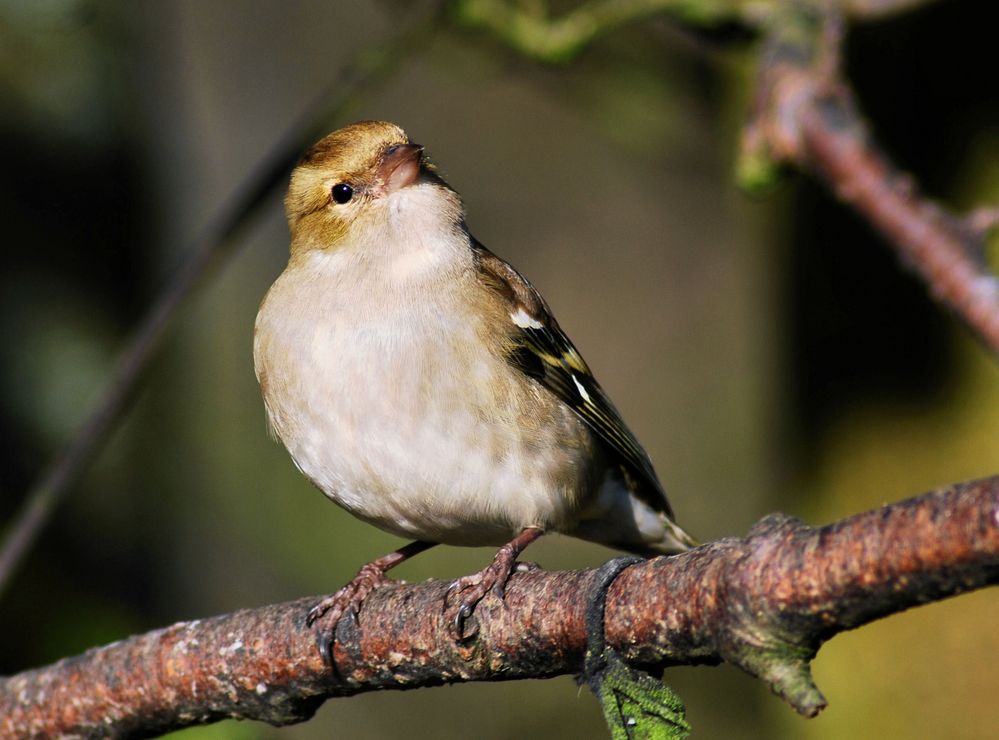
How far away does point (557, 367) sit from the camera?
11.9ft

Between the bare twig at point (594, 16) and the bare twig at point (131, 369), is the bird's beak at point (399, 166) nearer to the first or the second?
the bare twig at point (131, 369)

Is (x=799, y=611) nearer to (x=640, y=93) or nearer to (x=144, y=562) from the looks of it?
(x=640, y=93)

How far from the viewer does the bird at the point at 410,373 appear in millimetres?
3104

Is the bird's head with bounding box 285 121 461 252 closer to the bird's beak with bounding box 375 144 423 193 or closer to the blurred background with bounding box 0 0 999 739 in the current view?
the bird's beak with bounding box 375 144 423 193

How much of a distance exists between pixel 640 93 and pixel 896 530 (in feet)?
11.5

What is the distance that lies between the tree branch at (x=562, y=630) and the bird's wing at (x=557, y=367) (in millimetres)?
917

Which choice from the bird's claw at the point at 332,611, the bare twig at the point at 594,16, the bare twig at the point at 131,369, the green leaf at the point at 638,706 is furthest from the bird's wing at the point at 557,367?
the green leaf at the point at 638,706

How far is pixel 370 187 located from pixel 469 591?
132cm

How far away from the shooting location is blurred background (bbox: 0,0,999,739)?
463cm

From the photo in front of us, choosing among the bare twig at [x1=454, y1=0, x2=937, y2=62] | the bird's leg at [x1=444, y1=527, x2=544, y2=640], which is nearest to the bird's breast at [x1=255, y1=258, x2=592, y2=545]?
the bird's leg at [x1=444, y1=527, x2=544, y2=640]

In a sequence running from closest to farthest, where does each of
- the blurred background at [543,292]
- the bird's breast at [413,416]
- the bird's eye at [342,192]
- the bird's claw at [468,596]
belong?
1. the bird's claw at [468,596]
2. the bird's breast at [413,416]
3. the bird's eye at [342,192]
4. the blurred background at [543,292]

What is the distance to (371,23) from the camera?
536cm

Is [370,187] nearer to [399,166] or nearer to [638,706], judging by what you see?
[399,166]

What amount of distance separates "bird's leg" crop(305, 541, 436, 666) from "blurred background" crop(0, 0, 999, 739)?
1216mm
